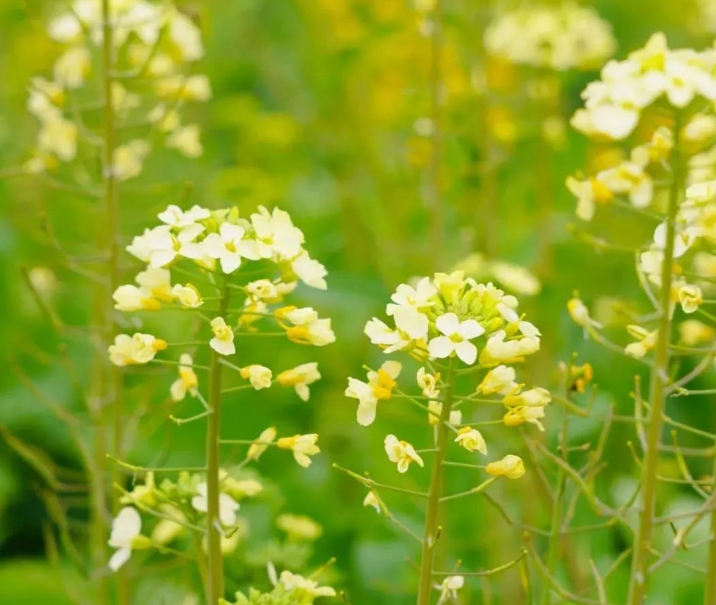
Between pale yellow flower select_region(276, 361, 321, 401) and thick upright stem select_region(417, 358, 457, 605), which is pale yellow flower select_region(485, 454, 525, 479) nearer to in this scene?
A: thick upright stem select_region(417, 358, 457, 605)

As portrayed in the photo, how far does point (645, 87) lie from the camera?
1.09 meters

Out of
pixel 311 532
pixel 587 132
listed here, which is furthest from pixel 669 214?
pixel 311 532

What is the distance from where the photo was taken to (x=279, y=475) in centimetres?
254

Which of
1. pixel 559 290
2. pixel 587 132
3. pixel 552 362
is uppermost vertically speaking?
pixel 587 132

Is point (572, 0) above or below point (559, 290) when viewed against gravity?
above

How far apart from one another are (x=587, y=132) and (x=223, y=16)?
333 cm

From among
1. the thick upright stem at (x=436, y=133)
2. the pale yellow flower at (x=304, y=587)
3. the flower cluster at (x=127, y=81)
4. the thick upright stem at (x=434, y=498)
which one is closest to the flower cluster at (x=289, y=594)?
the pale yellow flower at (x=304, y=587)

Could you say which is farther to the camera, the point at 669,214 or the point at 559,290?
the point at 559,290

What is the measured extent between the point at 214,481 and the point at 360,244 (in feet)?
6.92

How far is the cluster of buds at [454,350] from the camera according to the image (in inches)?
41.0

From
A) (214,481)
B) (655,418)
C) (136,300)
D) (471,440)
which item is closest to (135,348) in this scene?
(136,300)

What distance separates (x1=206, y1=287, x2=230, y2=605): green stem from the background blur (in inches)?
13.5

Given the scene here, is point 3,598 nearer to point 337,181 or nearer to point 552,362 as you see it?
point 552,362


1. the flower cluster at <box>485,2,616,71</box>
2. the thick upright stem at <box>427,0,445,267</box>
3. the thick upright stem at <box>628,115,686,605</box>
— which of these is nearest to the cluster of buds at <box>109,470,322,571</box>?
the thick upright stem at <box>628,115,686,605</box>
